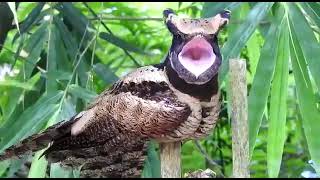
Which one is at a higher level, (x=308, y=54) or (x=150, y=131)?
(x=308, y=54)

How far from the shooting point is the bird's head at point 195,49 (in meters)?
0.63

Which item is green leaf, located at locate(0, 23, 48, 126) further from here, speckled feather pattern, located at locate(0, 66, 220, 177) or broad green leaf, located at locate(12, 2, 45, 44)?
speckled feather pattern, located at locate(0, 66, 220, 177)

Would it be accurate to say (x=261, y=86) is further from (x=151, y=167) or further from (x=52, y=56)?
(x=52, y=56)

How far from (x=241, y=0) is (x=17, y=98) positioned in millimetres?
477

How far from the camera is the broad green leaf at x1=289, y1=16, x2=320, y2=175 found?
34.2 inches

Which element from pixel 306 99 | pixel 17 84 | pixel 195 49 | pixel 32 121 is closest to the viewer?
pixel 195 49

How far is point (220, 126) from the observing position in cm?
178

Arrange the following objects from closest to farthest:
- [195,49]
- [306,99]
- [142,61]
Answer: [195,49] < [306,99] < [142,61]

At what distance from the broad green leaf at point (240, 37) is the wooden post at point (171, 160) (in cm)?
29

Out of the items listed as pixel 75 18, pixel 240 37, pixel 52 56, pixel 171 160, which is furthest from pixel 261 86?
pixel 75 18

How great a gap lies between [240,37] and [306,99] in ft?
0.63

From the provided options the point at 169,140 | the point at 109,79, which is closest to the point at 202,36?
the point at 169,140

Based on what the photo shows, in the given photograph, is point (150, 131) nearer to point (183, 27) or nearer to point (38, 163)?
point (183, 27)

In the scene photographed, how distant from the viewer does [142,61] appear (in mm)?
1770
